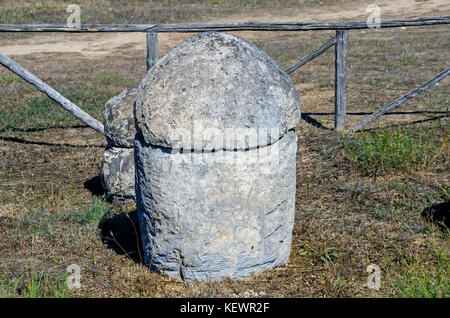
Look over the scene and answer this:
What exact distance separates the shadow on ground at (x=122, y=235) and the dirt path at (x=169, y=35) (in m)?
9.44

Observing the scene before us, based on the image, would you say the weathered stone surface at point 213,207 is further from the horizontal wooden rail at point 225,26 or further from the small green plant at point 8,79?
the small green plant at point 8,79

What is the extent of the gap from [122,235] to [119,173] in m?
0.85

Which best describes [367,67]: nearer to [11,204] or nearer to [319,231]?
[319,231]

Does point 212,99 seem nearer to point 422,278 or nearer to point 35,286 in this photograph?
point 35,286

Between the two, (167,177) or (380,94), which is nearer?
(167,177)

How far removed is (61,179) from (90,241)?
5.84 feet

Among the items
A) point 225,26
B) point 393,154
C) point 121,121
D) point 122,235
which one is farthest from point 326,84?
point 122,235

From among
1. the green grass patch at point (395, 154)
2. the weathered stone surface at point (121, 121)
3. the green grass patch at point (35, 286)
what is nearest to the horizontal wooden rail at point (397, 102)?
the green grass patch at point (395, 154)

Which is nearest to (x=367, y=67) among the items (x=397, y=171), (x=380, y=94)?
(x=380, y=94)

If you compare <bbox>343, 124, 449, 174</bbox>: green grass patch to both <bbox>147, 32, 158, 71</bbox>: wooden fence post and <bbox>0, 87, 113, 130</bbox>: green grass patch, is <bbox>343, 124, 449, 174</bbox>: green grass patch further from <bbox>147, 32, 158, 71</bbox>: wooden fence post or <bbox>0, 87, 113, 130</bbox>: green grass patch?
<bbox>0, 87, 113, 130</bbox>: green grass patch

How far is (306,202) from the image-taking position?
5.15 meters

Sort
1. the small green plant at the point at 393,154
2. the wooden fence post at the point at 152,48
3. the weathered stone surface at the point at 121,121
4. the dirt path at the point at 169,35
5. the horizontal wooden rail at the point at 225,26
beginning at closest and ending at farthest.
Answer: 1. the weathered stone surface at the point at 121,121
2. the small green plant at the point at 393,154
3. the wooden fence post at the point at 152,48
4. the horizontal wooden rail at the point at 225,26
5. the dirt path at the point at 169,35

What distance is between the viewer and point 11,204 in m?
5.28

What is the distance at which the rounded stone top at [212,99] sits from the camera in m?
3.43
